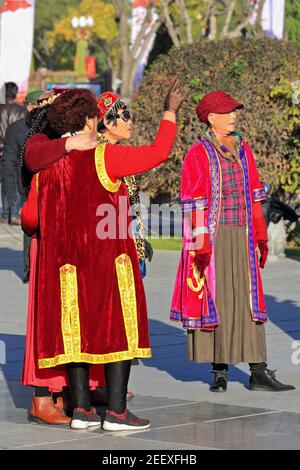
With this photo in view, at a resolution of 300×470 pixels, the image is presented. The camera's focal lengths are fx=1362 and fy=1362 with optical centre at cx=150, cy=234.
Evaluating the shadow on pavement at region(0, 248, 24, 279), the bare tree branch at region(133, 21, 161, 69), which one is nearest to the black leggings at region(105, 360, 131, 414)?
the shadow on pavement at region(0, 248, 24, 279)

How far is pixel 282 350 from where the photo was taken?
381 inches

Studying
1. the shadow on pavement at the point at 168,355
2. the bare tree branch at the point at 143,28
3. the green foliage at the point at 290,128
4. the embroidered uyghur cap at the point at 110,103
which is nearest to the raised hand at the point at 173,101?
the embroidered uyghur cap at the point at 110,103

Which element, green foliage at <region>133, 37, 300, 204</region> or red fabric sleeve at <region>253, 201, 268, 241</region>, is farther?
green foliage at <region>133, 37, 300, 204</region>

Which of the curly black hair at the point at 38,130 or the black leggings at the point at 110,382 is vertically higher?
the curly black hair at the point at 38,130

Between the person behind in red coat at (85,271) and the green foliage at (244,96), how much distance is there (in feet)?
30.0

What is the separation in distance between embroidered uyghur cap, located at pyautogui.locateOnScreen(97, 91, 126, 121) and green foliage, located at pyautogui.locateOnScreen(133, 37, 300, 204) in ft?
26.5

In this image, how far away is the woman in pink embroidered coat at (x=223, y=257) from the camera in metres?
8.07

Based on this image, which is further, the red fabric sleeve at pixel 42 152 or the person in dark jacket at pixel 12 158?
the person in dark jacket at pixel 12 158

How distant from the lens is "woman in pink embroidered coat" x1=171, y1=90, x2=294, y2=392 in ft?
26.5

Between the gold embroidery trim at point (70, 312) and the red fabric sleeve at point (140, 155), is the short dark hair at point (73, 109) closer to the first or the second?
the red fabric sleeve at point (140, 155)

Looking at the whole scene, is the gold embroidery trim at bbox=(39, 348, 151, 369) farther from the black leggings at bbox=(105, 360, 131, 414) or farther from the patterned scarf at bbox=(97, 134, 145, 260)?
the patterned scarf at bbox=(97, 134, 145, 260)

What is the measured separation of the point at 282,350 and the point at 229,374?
956 mm

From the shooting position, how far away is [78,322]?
6945 mm

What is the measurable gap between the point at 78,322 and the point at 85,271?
10.3 inches
